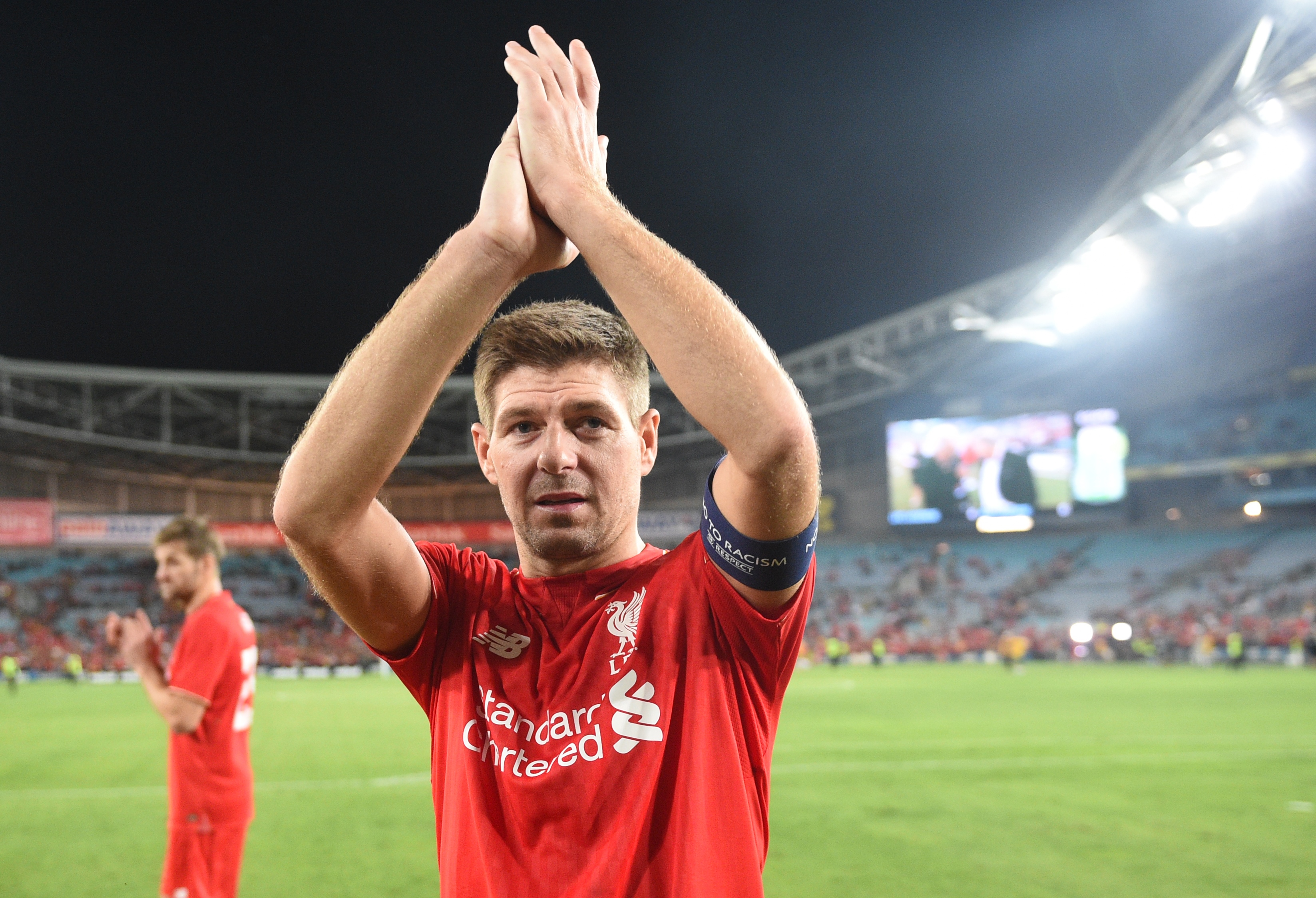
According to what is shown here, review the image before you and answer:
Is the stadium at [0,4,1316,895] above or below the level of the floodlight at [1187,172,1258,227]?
below

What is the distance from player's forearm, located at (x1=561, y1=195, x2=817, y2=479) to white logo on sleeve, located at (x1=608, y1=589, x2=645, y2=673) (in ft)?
1.64

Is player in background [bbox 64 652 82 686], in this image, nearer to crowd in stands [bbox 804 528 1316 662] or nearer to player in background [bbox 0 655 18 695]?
player in background [bbox 0 655 18 695]

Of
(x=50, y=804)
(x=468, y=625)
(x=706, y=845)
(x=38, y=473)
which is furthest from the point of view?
(x=38, y=473)

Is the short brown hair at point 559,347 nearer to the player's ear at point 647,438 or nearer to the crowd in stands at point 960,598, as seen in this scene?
the player's ear at point 647,438

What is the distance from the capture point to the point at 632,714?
180 centimetres

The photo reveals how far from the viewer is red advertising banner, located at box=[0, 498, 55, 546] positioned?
123 feet

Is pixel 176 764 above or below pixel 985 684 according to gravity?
above

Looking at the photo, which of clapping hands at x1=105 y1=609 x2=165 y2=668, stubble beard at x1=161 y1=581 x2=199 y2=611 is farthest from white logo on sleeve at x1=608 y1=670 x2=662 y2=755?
stubble beard at x1=161 y1=581 x2=199 y2=611

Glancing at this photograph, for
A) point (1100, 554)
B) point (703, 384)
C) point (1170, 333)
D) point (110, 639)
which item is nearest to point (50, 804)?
point (110, 639)

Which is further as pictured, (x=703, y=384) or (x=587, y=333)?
(x=587, y=333)

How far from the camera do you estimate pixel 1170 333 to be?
4450 centimetres

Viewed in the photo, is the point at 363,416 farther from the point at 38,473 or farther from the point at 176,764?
the point at 38,473

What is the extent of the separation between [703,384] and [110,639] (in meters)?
4.81

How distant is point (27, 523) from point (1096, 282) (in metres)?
43.0
